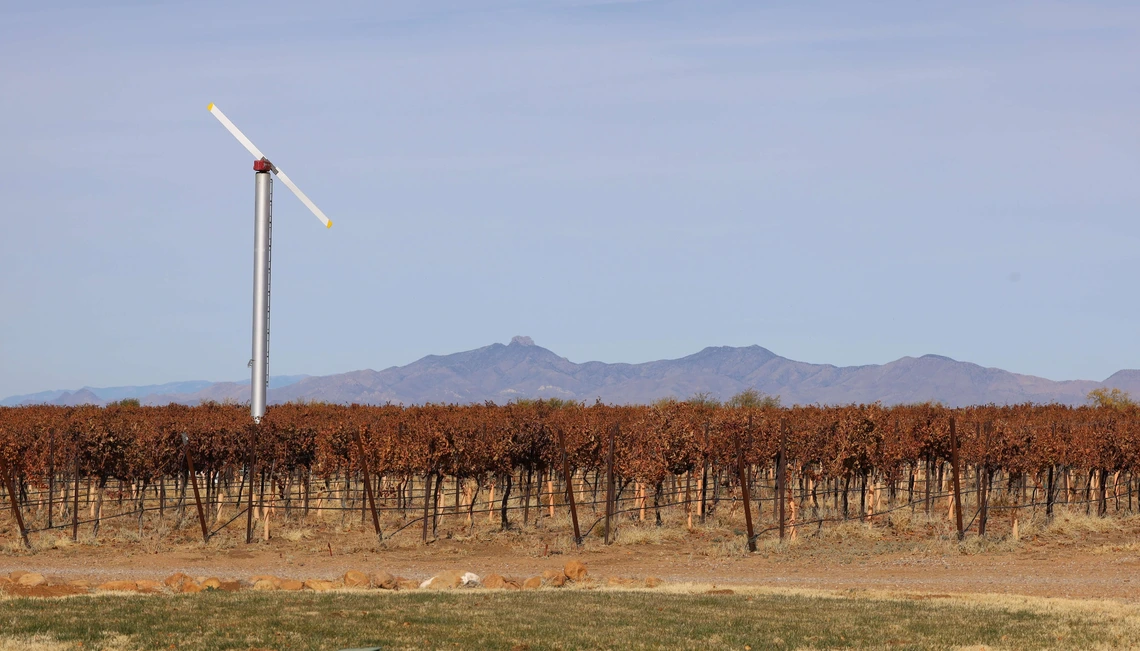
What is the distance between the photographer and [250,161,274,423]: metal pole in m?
47.6

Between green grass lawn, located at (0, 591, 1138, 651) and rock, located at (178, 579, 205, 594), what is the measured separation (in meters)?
1.02

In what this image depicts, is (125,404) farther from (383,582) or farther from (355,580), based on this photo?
(383,582)

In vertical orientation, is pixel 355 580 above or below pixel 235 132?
below

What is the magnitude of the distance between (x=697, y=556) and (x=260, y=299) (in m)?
25.1

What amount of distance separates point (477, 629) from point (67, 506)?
2740 cm

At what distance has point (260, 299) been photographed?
4775cm

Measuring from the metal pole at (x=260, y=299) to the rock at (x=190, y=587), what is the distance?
27287mm

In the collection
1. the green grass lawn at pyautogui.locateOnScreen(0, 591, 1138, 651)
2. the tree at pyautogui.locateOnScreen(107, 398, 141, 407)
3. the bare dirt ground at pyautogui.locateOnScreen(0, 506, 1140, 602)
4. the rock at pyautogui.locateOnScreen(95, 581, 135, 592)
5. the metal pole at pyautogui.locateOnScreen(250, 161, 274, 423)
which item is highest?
the metal pole at pyautogui.locateOnScreen(250, 161, 274, 423)

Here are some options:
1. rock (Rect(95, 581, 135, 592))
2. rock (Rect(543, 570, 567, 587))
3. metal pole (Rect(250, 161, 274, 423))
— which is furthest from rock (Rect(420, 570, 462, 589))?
metal pole (Rect(250, 161, 274, 423))

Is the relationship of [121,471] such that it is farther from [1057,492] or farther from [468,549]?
[1057,492]

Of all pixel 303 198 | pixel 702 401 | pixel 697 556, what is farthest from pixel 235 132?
pixel 702 401

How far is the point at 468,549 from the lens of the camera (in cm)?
3125

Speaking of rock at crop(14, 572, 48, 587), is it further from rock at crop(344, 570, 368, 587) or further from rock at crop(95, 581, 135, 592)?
rock at crop(344, 570, 368, 587)

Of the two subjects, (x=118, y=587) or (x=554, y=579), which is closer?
(x=118, y=587)
